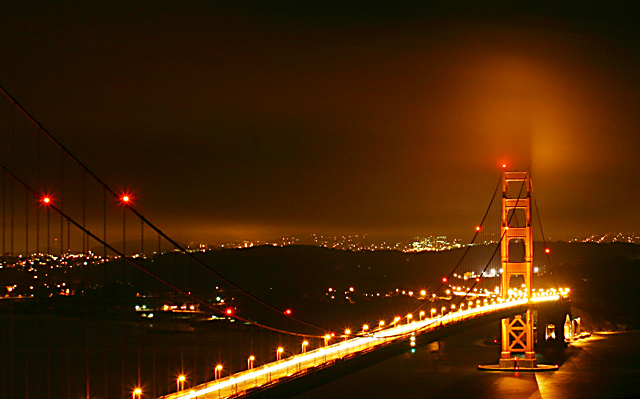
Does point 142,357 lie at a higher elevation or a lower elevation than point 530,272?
lower

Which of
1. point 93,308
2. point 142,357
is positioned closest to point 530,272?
point 142,357

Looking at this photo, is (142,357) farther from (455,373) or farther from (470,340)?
(470,340)

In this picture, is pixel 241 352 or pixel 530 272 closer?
pixel 530 272

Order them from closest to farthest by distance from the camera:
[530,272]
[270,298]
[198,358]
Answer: [530,272]
[198,358]
[270,298]

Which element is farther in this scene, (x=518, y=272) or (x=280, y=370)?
(x=518, y=272)

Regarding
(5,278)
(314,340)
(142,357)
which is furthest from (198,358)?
(5,278)

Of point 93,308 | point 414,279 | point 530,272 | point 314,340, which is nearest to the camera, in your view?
point 530,272

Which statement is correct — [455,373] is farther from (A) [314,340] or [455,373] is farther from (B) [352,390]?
(A) [314,340]

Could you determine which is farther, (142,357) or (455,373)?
(142,357)

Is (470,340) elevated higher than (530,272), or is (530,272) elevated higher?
(530,272)
